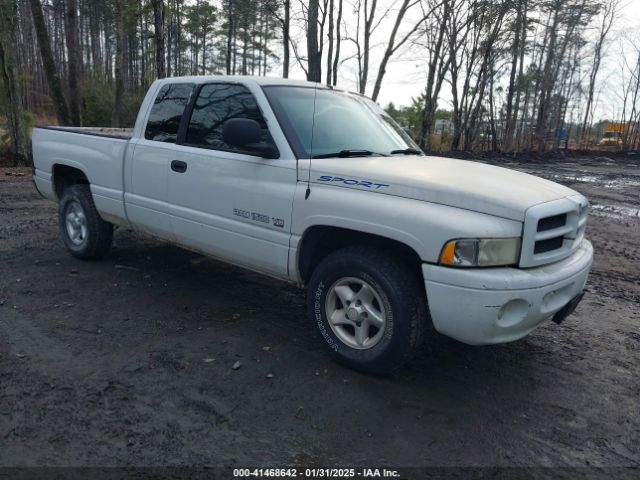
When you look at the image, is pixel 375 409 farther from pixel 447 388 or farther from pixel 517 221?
pixel 517 221

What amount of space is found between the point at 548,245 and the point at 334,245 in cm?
142

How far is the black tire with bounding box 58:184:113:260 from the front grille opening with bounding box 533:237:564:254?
4.35 metres

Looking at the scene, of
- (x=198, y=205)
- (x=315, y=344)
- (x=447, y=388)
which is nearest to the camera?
(x=447, y=388)

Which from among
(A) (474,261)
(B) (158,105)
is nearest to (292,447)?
(A) (474,261)

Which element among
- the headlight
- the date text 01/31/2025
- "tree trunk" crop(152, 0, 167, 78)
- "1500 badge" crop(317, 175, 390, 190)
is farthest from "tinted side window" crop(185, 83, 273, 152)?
"tree trunk" crop(152, 0, 167, 78)

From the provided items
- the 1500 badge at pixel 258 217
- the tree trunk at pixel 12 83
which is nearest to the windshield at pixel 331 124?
the 1500 badge at pixel 258 217

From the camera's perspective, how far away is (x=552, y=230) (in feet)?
10.4

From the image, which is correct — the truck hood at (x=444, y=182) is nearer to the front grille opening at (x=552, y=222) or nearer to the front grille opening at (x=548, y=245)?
the front grille opening at (x=552, y=222)

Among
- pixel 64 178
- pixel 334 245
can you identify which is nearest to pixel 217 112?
pixel 334 245

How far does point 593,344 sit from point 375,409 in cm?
217

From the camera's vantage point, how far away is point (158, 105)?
4852 millimetres

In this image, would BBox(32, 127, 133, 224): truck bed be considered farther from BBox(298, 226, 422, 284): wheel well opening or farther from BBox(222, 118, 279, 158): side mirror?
BBox(298, 226, 422, 284): wheel well opening

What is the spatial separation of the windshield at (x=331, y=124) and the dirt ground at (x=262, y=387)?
1.49 metres

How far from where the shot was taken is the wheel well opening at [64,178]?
19.1 ft
